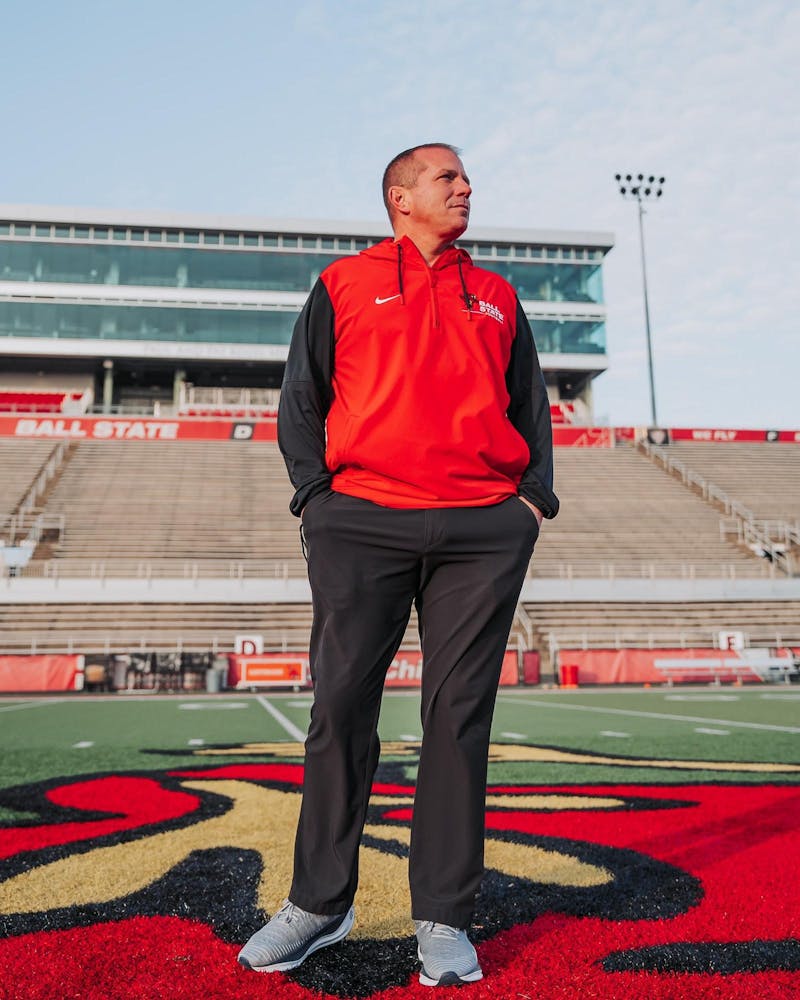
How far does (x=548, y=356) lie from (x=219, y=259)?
16166 millimetres

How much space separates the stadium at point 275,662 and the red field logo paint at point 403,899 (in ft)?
0.04

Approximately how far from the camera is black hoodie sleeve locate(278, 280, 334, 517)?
196 centimetres

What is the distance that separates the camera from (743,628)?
60.6 ft

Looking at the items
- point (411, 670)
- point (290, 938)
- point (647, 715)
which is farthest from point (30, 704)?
point (290, 938)

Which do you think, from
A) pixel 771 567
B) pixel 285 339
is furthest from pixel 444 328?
pixel 285 339

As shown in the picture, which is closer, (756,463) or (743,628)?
(743,628)

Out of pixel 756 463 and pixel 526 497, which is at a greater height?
pixel 756 463

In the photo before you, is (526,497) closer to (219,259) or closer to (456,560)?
(456,560)

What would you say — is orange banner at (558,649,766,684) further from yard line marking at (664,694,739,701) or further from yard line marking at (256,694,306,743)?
yard line marking at (256,694,306,743)

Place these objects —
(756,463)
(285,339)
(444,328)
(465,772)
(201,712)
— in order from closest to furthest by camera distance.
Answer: (465,772), (444,328), (201,712), (756,463), (285,339)

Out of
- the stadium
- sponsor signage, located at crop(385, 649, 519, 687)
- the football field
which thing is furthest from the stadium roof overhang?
the football field

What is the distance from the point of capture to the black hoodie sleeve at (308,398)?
196 cm

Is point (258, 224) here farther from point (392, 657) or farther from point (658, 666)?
point (392, 657)

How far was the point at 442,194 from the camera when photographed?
6.76 ft
